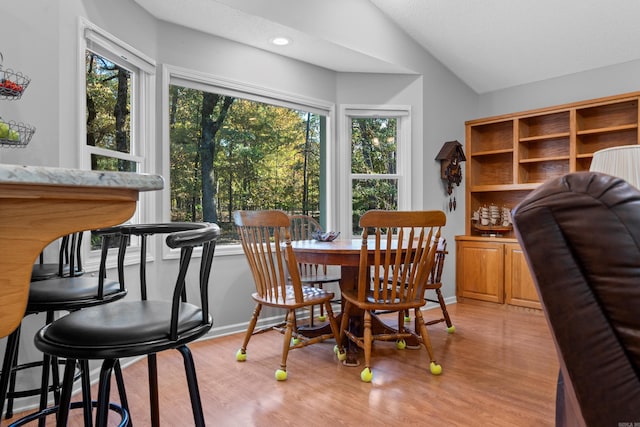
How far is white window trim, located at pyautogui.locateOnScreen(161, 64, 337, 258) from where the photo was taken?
3213 millimetres

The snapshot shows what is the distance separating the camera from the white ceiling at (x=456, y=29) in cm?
321

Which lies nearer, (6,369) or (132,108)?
(6,369)

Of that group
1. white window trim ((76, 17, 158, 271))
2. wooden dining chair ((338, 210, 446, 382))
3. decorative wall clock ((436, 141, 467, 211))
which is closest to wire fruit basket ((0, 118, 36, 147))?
white window trim ((76, 17, 158, 271))

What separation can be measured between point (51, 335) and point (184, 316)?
12.0 inches

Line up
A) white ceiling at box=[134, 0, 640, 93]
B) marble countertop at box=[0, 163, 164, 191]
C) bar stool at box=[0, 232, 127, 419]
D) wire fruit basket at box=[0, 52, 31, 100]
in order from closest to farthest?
marble countertop at box=[0, 163, 164, 191], bar stool at box=[0, 232, 127, 419], wire fruit basket at box=[0, 52, 31, 100], white ceiling at box=[134, 0, 640, 93]

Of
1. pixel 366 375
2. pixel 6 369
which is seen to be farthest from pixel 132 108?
pixel 366 375

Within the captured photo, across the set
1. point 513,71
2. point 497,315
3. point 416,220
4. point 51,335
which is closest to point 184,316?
point 51,335

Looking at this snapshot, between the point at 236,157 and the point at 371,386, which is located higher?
the point at 236,157

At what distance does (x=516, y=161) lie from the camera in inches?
179

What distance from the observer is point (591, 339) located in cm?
76

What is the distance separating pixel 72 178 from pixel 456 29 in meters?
4.20

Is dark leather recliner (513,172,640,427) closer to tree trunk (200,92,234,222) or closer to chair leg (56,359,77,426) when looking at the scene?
chair leg (56,359,77,426)

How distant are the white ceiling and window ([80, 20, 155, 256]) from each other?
454 mm

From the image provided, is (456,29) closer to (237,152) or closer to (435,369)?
(237,152)
